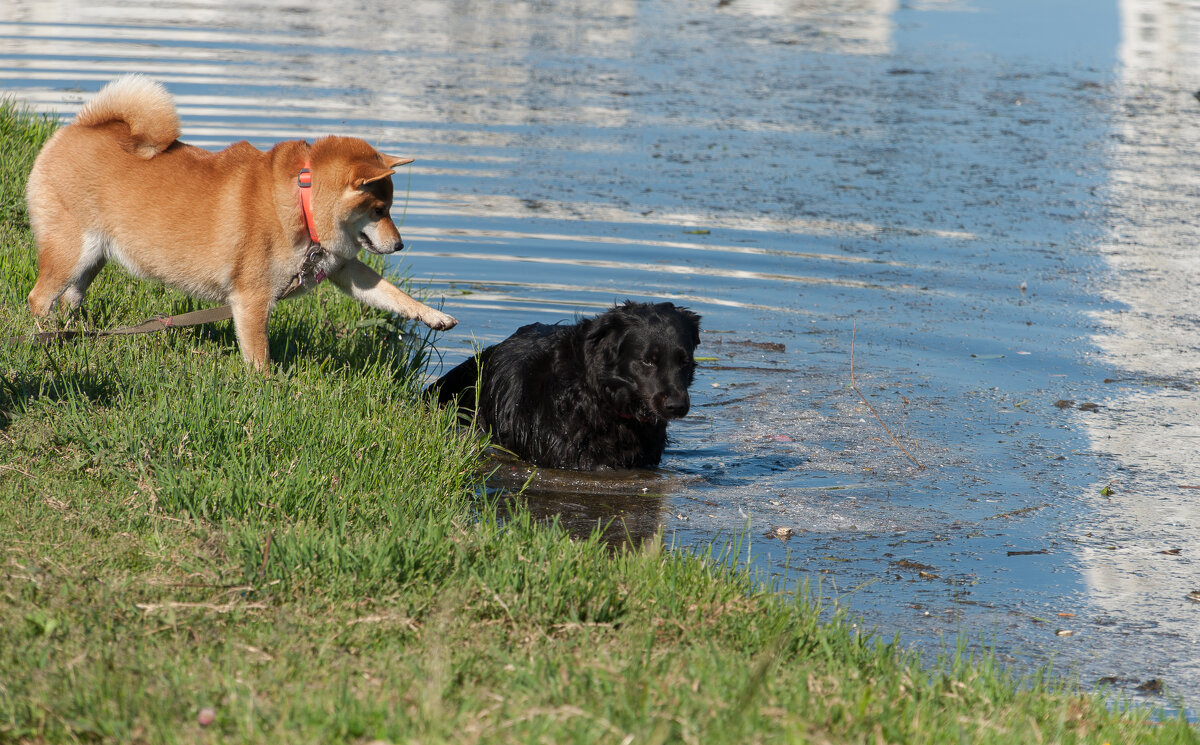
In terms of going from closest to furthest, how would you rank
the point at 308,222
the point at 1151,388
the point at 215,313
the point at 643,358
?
the point at 308,222 < the point at 215,313 < the point at 643,358 < the point at 1151,388

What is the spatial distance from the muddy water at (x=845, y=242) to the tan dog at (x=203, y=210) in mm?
1621

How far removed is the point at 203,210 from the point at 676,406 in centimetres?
238

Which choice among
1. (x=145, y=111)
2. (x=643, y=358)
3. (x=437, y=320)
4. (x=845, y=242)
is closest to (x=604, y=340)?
(x=643, y=358)

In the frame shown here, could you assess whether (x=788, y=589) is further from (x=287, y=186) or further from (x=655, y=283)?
(x=655, y=283)

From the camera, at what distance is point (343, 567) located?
3.77 m

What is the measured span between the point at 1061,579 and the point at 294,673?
10.5 ft

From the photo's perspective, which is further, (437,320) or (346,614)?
(437,320)

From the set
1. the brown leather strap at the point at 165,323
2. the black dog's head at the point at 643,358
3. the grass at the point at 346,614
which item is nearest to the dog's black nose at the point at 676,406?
the black dog's head at the point at 643,358

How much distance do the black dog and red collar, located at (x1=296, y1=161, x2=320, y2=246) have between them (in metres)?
1.18

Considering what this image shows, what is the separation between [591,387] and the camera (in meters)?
6.27

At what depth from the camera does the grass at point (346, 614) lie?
115 inches

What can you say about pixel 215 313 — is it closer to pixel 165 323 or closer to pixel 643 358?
pixel 165 323

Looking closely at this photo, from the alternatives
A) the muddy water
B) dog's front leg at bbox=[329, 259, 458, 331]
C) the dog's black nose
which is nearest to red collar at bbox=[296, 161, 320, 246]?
dog's front leg at bbox=[329, 259, 458, 331]

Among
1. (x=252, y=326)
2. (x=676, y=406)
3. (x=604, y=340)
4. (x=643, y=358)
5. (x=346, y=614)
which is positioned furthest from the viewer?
(x=604, y=340)
